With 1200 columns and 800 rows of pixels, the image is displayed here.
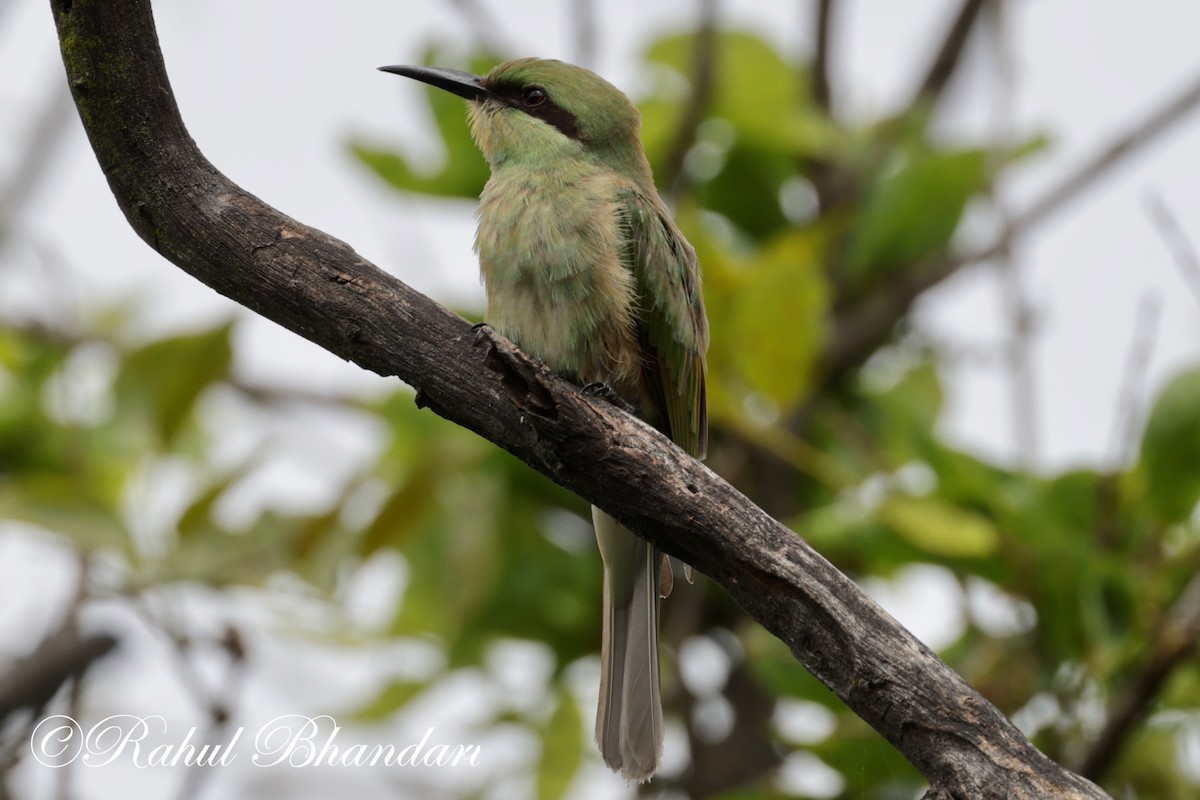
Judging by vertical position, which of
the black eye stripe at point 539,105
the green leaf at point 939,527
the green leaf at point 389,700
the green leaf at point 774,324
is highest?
the black eye stripe at point 539,105

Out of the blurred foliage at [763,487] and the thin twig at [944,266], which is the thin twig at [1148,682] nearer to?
the blurred foliage at [763,487]

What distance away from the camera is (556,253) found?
3055 mm

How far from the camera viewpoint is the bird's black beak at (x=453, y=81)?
352cm

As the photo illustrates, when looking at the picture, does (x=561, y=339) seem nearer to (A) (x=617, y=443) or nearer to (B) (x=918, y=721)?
(A) (x=617, y=443)

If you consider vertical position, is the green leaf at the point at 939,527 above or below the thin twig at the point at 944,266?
below

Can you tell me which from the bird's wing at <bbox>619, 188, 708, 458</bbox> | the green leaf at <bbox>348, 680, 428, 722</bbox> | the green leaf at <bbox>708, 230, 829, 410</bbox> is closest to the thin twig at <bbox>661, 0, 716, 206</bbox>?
the green leaf at <bbox>708, 230, 829, 410</bbox>

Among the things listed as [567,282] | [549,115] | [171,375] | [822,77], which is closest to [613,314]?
[567,282]

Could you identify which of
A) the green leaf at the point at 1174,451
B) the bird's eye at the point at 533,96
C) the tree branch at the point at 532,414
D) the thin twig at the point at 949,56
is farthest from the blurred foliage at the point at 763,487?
the tree branch at the point at 532,414

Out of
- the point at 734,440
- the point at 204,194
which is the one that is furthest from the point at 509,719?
the point at 204,194

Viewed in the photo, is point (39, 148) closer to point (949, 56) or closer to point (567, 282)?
point (567, 282)

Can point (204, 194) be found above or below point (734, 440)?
above

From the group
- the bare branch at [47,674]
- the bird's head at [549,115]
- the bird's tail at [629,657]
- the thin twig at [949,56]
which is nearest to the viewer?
the bare branch at [47,674]

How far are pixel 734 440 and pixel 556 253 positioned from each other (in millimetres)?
1396

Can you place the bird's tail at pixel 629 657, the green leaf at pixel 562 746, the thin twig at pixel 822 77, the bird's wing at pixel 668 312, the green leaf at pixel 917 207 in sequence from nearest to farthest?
1. the bird's tail at pixel 629 657
2. the bird's wing at pixel 668 312
3. the green leaf at pixel 562 746
4. the green leaf at pixel 917 207
5. the thin twig at pixel 822 77
